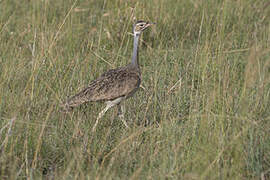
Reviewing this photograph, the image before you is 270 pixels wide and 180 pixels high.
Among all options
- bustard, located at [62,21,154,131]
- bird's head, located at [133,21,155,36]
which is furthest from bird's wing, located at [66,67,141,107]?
bird's head, located at [133,21,155,36]

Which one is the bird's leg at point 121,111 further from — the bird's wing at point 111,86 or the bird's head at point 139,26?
the bird's head at point 139,26

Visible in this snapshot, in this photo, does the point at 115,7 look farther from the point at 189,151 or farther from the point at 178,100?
the point at 189,151

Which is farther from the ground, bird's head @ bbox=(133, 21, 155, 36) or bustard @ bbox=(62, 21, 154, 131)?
bird's head @ bbox=(133, 21, 155, 36)

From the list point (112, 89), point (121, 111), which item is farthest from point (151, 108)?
point (112, 89)

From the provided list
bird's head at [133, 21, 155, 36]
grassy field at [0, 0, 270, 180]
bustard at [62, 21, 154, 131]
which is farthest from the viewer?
bird's head at [133, 21, 155, 36]

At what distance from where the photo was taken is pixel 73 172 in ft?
10.3

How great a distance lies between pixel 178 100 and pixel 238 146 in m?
1.47

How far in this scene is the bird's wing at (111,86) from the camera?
4301 mm

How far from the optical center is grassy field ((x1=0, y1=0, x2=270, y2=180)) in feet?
10.1

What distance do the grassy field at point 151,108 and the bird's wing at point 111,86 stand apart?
5.8 inches

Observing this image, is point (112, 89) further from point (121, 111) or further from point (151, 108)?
point (151, 108)

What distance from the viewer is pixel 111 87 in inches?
176

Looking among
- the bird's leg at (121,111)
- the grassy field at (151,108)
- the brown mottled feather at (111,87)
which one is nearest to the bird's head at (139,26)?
the grassy field at (151,108)

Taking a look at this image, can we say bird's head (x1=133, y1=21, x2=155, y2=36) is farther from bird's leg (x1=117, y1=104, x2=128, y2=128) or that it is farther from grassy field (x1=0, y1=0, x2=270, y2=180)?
bird's leg (x1=117, y1=104, x2=128, y2=128)
